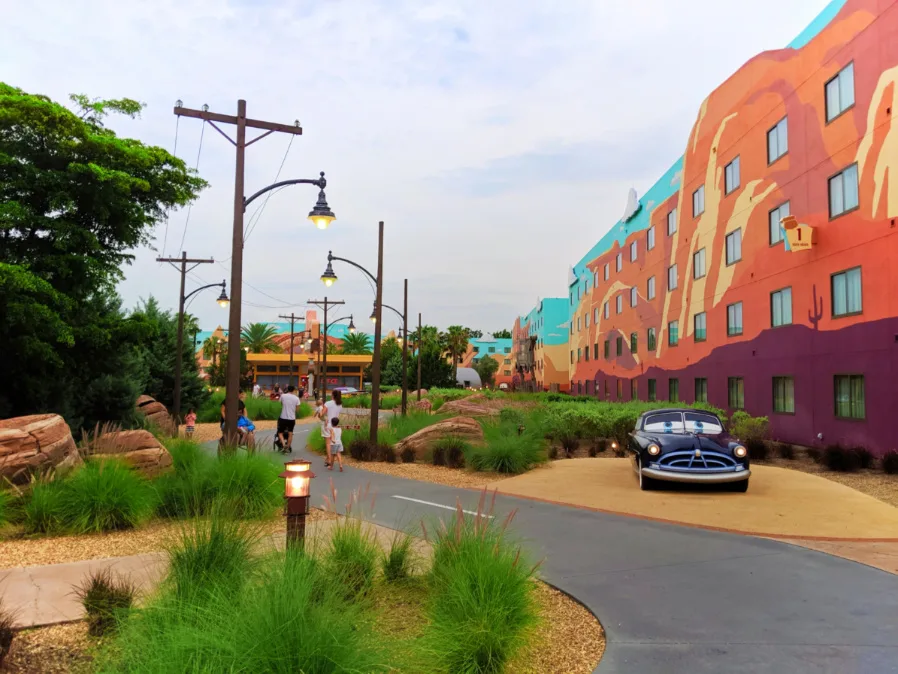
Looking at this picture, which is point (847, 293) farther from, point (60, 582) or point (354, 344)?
point (354, 344)

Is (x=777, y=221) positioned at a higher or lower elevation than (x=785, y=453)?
higher

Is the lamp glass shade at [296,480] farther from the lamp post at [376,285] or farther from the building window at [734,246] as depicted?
the building window at [734,246]

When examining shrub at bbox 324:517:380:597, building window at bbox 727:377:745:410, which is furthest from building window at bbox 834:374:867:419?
shrub at bbox 324:517:380:597

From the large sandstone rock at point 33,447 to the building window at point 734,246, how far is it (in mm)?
22479

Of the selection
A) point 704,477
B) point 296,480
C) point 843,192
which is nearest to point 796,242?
point 843,192

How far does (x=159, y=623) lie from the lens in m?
3.88

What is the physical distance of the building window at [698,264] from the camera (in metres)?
28.4

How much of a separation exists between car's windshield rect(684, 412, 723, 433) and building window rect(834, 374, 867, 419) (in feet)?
23.5

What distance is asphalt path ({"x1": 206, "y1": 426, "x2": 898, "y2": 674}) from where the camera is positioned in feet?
14.1

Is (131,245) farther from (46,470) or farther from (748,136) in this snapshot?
(748,136)

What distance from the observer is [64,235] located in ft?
50.2

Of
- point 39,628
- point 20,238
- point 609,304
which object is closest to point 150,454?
point 39,628

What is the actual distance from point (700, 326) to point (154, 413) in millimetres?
22209

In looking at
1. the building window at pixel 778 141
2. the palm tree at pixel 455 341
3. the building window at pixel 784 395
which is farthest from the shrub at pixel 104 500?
the palm tree at pixel 455 341
